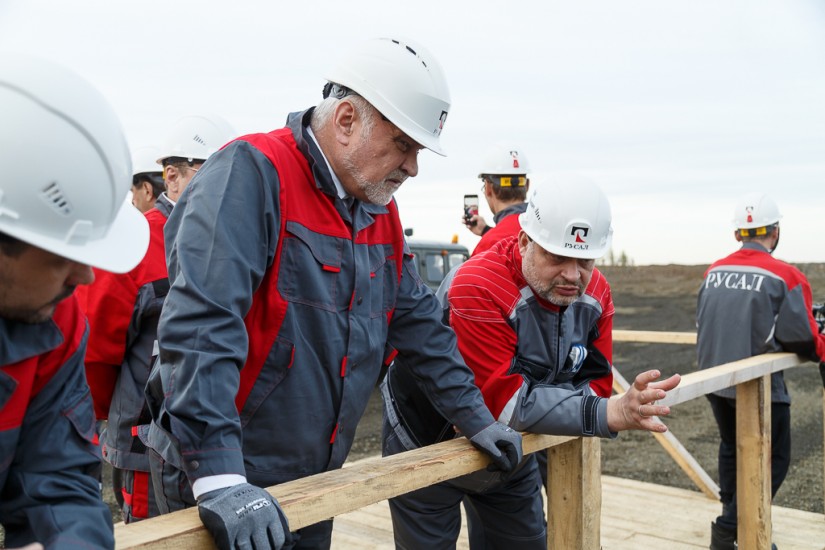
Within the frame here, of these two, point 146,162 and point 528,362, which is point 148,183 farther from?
point 528,362

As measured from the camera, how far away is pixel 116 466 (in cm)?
286

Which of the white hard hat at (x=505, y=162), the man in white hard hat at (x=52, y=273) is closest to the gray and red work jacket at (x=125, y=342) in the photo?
the man in white hard hat at (x=52, y=273)

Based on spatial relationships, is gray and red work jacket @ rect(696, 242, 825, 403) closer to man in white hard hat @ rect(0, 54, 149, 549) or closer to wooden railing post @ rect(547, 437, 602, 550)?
wooden railing post @ rect(547, 437, 602, 550)

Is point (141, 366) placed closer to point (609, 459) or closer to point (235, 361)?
point (235, 361)

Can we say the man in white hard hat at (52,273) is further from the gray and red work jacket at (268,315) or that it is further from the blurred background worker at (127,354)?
the blurred background worker at (127,354)

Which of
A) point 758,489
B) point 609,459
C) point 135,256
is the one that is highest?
point 135,256

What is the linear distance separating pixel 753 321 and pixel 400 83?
369cm

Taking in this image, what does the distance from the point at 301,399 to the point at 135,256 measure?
0.67 metres

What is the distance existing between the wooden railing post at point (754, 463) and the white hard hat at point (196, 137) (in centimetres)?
280

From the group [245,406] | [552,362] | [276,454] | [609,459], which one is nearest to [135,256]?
[245,406]

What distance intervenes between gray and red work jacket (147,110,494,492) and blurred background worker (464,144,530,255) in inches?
94.4

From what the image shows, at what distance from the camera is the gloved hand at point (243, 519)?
1629mm

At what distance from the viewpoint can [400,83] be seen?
223 cm

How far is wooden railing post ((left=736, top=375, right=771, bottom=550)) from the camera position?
4.11 metres
